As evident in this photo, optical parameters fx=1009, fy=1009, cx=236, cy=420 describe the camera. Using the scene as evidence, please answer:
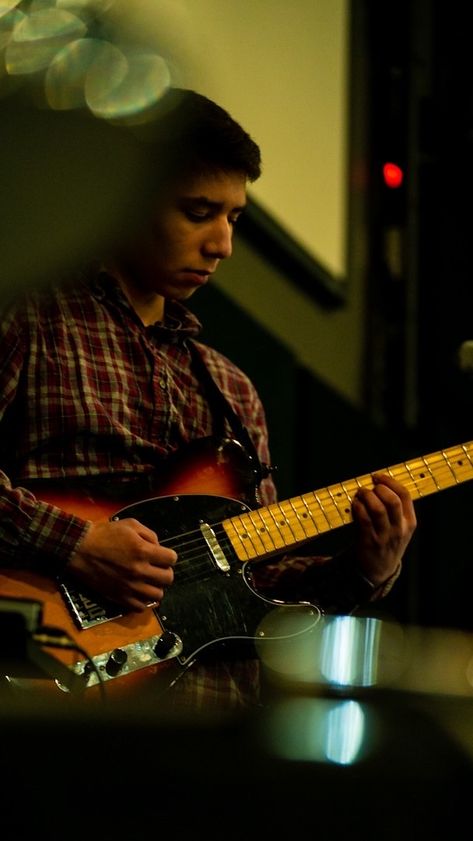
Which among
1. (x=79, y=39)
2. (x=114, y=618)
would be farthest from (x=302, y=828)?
(x=79, y=39)

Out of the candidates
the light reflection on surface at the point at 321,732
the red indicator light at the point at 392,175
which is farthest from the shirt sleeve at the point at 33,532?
the red indicator light at the point at 392,175

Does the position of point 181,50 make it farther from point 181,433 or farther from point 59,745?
point 59,745

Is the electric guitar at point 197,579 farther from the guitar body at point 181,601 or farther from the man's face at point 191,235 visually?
the man's face at point 191,235

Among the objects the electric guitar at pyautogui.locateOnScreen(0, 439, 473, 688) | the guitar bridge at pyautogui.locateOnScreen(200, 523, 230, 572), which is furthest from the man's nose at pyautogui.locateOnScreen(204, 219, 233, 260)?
the guitar bridge at pyautogui.locateOnScreen(200, 523, 230, 572)

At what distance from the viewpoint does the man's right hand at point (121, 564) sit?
129cm

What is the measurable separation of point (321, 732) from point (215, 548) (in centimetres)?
72

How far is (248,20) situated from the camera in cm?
216

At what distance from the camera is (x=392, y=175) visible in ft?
10.2

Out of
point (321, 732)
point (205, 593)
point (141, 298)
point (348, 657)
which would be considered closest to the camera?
point (321, 732)

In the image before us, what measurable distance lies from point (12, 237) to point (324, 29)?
1.33 m

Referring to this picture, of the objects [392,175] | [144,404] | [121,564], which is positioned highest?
[392,175]

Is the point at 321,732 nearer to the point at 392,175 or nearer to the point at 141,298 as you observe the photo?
the point at 141,298

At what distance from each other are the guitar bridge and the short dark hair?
0.59 m

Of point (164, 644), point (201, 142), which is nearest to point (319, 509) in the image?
point (164, 644)
